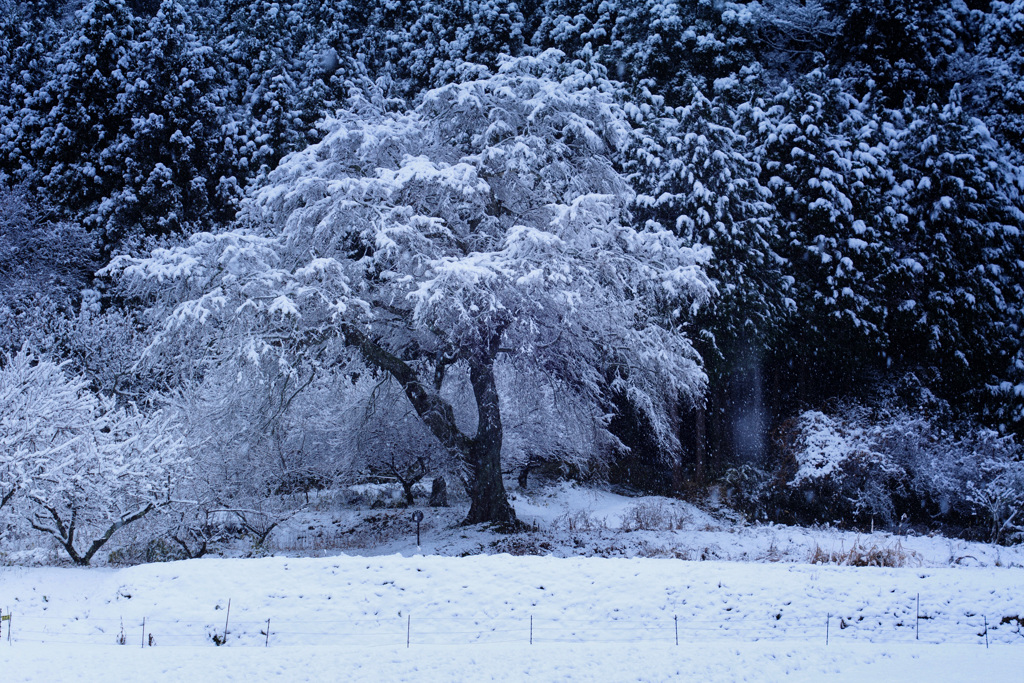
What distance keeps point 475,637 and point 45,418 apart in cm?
578

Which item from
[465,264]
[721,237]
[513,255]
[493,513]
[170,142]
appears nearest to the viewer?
[465,264]

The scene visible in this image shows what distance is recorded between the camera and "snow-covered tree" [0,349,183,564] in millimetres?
8172

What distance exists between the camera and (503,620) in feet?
24.1

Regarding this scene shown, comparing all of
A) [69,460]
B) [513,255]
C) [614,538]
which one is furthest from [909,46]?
[69,460]

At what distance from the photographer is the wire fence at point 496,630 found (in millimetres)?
6938

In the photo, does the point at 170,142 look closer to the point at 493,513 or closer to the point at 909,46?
the point at 493,513

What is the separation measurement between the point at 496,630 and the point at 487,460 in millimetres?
5815

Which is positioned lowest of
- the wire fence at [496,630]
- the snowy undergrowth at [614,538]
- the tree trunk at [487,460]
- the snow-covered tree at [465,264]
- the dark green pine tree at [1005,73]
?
the snowy undergrowth at [614,538]

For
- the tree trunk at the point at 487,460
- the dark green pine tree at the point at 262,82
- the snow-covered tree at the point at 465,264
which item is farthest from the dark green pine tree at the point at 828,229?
the dark green pine tree at the point at 262,82

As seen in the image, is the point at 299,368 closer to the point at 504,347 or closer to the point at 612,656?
the point at 504,347

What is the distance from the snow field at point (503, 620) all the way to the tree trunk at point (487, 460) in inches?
176

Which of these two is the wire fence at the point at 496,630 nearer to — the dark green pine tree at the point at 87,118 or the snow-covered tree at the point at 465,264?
the snow-covered tree at the point at 465,264

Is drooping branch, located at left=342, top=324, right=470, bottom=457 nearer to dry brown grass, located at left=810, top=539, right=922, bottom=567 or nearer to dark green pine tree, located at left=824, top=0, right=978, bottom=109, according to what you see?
dry brown grass, located at left=810, top=539, right=922, bottom=567

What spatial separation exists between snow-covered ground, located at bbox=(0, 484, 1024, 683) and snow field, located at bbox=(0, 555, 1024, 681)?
2cm
